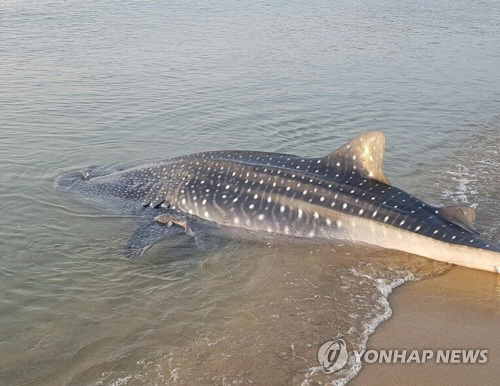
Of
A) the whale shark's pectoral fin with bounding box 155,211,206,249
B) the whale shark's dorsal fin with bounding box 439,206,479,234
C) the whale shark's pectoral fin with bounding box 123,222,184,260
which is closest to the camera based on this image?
the whale shark's dorsal fin with bounding box 439,206,479,234

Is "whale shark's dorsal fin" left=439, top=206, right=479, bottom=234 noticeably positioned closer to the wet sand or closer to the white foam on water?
the wet sand

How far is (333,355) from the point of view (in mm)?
5598

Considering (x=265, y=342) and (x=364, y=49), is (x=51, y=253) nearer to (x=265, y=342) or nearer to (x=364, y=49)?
(x=265, y=342)

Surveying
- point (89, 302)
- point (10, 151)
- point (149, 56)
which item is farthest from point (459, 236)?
point (149, 56)

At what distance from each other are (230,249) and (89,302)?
2.12 m

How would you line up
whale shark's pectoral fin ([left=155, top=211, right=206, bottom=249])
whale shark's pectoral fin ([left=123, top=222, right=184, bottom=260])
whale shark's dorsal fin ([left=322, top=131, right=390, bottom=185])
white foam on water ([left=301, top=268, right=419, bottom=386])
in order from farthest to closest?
whale shark's pectoral fin ([left=155, top=211, right=206, bottom=249]) < whale shark's dorsal fin ([left=322, top=131, right=390, bottom=185]) < whale shark's pectoral fin ([left=123, top=222, right=184, bottom=260]) < white foam on water ([left=301, top=268, right=419, bottom=386])

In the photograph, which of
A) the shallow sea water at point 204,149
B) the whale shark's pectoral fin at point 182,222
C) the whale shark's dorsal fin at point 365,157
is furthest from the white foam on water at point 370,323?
the whale shark's pectoral fin at point 182,222

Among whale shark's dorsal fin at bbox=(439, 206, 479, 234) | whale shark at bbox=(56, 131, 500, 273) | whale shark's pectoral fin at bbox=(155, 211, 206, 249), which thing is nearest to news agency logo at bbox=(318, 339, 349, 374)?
whale shark at bbox=(56, 131, 500, 273)

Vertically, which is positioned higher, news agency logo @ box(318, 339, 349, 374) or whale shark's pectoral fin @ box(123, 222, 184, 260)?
news agency logo @ box(318, 339, 349, 374)

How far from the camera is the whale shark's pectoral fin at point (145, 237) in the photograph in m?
7.71

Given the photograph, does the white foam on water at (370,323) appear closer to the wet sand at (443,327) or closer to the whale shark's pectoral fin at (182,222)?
the wet sand at (443,327)

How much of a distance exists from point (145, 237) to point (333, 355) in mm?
3510

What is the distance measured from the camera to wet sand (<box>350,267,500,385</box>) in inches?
208
